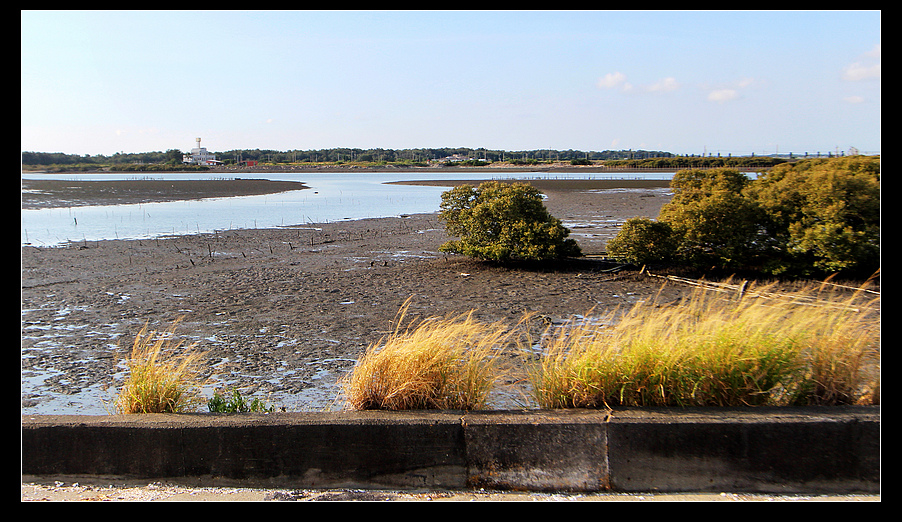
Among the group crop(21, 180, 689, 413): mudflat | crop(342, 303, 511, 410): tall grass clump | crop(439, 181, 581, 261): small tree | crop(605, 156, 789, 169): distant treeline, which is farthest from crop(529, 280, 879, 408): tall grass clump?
crop(605, 156, 789, 169): distant treeline

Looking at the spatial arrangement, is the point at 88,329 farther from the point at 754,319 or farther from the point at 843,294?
the point at 843,294

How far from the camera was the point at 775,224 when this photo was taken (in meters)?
14.2

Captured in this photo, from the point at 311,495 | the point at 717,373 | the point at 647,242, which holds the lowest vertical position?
the point at 311,495

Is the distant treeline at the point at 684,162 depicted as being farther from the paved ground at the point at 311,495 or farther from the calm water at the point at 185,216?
the paved ground at the point at 311,495

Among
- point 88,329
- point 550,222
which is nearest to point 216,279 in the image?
point 88,329

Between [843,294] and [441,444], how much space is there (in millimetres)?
10516

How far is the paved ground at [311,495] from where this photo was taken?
13.7 feet

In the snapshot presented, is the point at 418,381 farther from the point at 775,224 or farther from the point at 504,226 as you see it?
the point at 775,224

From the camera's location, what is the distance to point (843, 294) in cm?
1221

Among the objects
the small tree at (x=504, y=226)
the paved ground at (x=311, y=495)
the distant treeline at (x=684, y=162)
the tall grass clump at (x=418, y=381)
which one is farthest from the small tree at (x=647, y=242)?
the distant treeline at (x=684, y=162)

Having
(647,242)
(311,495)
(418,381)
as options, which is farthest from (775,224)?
(311,495)

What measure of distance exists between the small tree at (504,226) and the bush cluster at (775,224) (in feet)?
4.45

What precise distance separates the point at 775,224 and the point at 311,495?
12656 millimetres

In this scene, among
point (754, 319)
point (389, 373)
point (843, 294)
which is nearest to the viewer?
point (389, 373)
